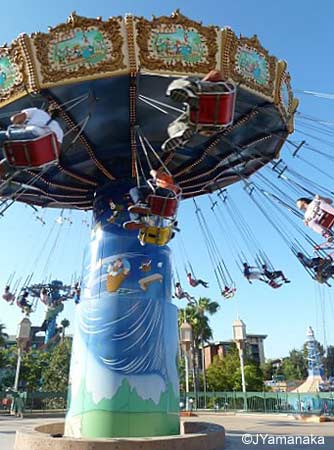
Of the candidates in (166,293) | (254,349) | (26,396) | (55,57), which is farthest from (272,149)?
(254,349)

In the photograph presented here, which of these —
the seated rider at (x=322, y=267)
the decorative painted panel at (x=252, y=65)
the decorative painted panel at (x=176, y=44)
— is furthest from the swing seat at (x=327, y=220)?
the decorative painted panel at (x=176, y=44)

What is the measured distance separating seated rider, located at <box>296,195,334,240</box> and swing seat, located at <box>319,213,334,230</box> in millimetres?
33

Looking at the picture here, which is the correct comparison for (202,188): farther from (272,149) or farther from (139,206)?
(139,206)

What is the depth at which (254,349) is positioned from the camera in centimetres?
7444

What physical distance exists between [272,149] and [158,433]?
30.5 feet

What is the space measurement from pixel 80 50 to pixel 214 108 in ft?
14.3

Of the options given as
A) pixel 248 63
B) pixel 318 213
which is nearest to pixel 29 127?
pixel 248 63

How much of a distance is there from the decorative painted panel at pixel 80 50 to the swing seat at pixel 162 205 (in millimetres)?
3104

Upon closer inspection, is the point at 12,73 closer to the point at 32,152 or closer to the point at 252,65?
the point at 32,152

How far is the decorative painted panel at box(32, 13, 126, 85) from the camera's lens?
9.55 meters

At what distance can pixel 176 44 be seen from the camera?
976 cm

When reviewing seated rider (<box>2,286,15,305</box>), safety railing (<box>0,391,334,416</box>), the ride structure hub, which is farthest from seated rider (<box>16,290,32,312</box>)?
safety railing (<box>0,391,334,416</box>)

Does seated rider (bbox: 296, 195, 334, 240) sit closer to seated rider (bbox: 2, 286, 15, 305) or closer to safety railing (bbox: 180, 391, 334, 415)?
seated rider (bbox: 2, 286, 15, 305)

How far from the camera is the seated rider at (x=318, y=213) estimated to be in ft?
31.8
